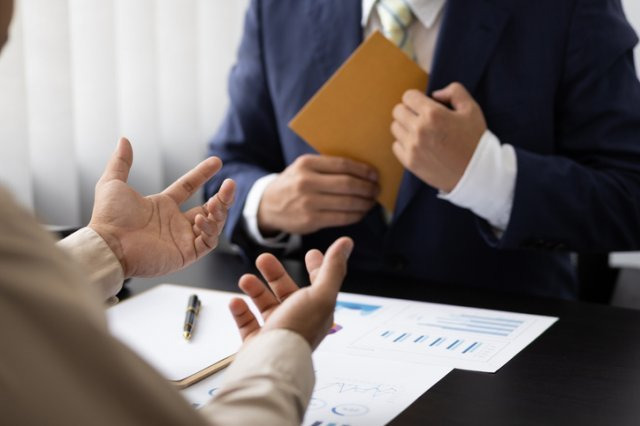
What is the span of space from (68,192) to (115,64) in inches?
13.3

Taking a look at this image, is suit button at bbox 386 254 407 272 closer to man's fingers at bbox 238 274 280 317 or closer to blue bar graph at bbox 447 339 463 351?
blue bar graph at bbox 447 339 463 351

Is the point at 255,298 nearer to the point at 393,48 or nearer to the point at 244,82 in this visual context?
the point at 393,48

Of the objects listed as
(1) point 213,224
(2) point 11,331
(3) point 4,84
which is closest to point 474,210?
(1) point 213,224

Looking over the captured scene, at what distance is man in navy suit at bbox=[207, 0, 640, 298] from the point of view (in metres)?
1.56

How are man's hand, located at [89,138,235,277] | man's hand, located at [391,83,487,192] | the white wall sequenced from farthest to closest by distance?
1. the white wall
2. man's hand, located at [391,83,487,192]
3. man's hand, located at [89,138,235,277]

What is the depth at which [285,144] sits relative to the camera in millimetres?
1884

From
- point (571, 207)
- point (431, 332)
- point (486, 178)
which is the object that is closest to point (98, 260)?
point (431, 332)

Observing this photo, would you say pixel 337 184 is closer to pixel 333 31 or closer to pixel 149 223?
pixel 333 31

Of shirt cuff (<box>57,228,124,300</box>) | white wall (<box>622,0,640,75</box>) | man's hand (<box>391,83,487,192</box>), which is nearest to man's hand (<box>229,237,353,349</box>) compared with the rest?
shirt cuff (<box>57,228,124,300</box>)

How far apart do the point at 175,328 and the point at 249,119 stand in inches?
28.2

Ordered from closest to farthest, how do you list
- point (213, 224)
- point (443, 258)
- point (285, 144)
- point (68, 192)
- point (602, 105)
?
point (213, 224), point (602, 105), point (443, 258), point (285, 144), point (68, 192)

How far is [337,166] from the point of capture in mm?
1603

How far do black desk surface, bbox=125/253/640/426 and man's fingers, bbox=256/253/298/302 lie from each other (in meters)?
0.17

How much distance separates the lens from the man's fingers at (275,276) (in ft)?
3.12
